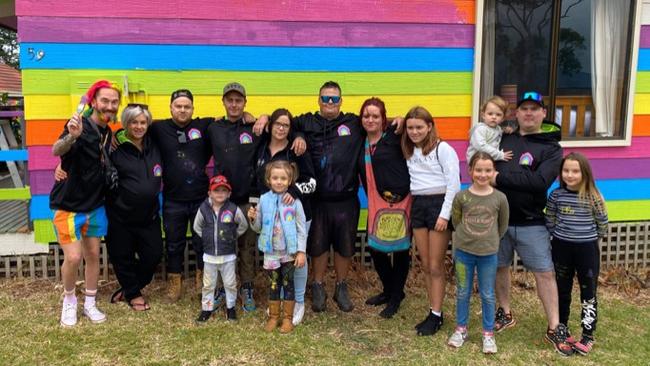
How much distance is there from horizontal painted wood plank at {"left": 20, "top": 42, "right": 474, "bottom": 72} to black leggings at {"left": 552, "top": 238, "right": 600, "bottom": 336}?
2.01 metres

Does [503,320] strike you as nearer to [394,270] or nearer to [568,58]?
[394,270]

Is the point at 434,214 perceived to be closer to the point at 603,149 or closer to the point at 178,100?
the point at 178,100

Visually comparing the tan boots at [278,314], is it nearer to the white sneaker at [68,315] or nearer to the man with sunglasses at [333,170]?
the man with sunglasses at [333,170]

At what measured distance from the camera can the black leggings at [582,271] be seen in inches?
123

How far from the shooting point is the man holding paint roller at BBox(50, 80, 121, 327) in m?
3.33

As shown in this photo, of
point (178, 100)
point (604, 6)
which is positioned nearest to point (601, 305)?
point (604, 6)

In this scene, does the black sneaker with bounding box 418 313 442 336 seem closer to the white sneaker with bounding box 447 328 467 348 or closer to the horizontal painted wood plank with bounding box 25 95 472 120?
the white sneaker with bounding box 447 328 467 348

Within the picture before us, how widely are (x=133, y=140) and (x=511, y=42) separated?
3442 millimetres

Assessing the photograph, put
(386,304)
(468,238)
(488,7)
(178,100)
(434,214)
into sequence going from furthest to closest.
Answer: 1. (488,7)
2. (386,304)
3. (178,100)
4. (434,214)
5. (468,238)

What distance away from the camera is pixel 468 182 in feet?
15.4

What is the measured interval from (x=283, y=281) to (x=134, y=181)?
1298 mm

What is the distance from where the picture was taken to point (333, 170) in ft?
11.8

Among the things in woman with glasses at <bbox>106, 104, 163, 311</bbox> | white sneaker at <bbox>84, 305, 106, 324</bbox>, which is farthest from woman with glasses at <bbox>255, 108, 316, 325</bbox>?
white sneaker at <bbox>84, 305, 106, 324</bbox>

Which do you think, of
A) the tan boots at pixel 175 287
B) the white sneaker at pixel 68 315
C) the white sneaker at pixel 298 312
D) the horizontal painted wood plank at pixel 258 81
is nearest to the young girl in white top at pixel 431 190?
the white sneaker at pixel 298 312
